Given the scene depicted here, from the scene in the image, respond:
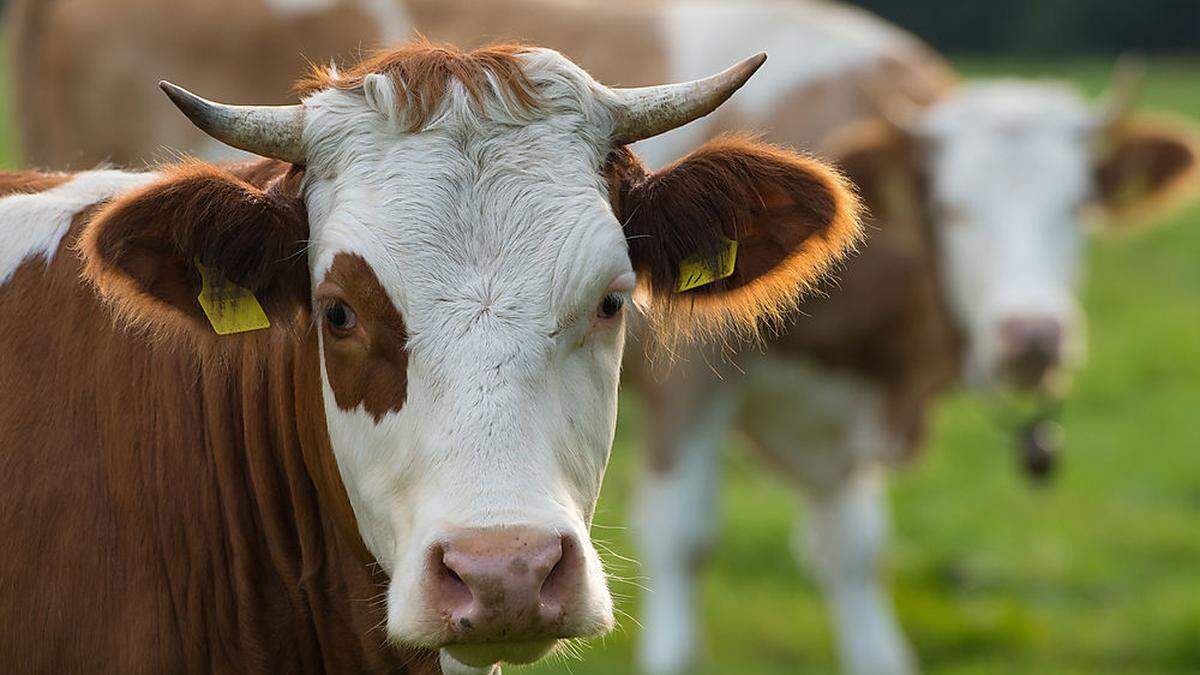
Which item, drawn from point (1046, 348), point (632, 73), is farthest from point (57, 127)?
point (1046, 348)

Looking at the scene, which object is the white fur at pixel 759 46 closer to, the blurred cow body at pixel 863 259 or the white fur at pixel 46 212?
the blurred cow body at pixel 863 259

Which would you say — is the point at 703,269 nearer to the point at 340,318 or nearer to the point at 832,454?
the point at 340,318

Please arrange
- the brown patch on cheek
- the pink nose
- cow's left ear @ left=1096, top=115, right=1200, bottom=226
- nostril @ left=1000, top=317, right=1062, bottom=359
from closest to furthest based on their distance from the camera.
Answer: the pink nose < the brown patch on cheek < nostril @ left=1000, top=317, right=1062, bottom=359 < cow's left ear @ left=1096, top=115, right=1200, bottom=226

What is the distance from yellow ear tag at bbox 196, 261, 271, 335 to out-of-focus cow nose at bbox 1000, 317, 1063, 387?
14.9ft

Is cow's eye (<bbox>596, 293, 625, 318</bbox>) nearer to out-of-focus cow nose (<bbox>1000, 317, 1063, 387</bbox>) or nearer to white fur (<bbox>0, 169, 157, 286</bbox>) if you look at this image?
white fur (<bbox>0, 169, 157, 286</bbox>)

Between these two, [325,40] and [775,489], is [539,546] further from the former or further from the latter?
[775,489]

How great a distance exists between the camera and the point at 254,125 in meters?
3.28

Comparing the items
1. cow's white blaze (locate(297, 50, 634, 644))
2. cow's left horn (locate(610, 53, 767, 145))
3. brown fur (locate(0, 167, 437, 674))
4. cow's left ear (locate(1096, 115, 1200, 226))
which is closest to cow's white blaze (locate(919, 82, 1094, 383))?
cow's left ear (locate(1096, 115, 1200, 226))

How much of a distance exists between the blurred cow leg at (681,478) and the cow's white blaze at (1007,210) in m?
1.20

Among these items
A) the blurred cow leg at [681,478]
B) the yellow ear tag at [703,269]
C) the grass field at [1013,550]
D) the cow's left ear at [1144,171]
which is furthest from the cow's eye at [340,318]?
the cow's left ear at [1144,171]

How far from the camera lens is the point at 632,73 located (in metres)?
7.69

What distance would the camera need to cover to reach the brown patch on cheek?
3174mm

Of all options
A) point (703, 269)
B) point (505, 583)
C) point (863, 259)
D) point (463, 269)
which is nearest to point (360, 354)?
point (463, 269)

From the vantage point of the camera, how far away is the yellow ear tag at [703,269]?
11.8 feet
